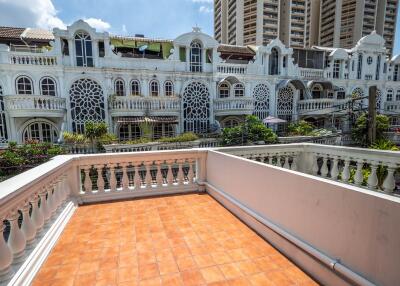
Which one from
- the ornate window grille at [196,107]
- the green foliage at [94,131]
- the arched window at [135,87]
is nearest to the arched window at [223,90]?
the ornate window grille at [196,107]

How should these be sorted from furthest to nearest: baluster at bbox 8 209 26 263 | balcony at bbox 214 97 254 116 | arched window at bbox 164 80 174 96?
balcony at bbox 214 97 254 116
arched window at bbox 164 80 174 96
baluster at bbox 8 209 26 263

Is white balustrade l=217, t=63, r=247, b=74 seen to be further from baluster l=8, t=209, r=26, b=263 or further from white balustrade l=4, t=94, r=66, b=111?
baluster l=8, t=209, r=26, b=263

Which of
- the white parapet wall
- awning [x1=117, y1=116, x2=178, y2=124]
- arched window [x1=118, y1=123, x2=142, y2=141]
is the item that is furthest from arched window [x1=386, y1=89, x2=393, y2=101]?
the white parapet wall

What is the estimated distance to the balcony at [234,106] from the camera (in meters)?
19.1

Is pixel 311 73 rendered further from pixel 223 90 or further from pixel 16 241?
pixel 16 241

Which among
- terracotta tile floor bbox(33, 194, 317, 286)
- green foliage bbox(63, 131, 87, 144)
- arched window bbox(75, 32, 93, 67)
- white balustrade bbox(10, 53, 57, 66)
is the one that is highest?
arched window bbox(75, 32, 93, 67)

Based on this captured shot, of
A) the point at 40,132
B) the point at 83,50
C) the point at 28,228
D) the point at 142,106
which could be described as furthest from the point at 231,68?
the point at 28,228

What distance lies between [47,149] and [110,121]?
5.31 m

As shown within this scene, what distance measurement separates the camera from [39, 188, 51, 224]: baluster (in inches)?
128

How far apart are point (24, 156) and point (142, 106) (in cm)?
787

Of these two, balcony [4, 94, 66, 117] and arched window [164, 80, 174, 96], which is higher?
arched window [164, 80, 174, 96]

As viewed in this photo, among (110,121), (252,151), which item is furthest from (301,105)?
(252,151)

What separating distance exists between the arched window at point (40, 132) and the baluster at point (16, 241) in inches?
657

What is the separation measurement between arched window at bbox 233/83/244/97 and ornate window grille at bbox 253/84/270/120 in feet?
4.14
